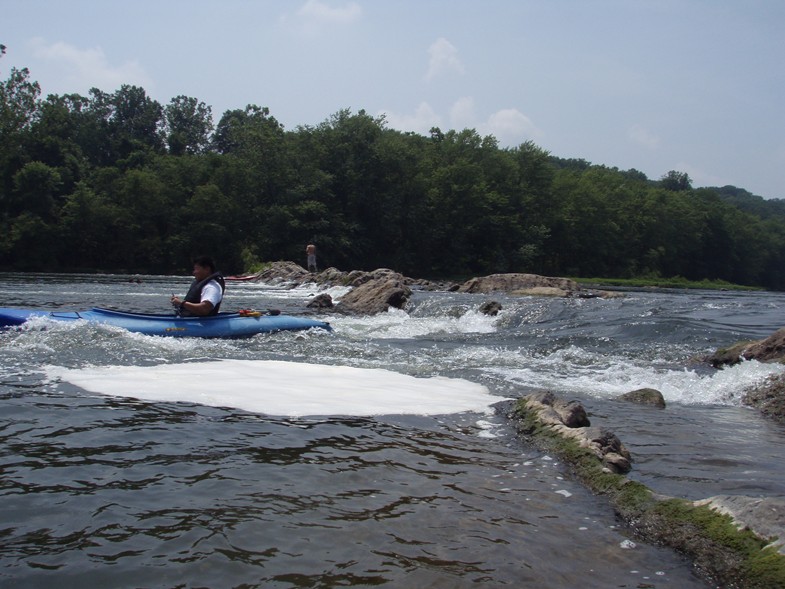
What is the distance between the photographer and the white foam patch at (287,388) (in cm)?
588

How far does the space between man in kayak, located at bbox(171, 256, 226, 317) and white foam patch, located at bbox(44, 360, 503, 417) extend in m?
2.38

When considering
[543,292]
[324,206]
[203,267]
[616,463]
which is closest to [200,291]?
→ [203,267]

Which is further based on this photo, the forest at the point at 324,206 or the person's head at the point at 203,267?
the forest at the point at 324,206

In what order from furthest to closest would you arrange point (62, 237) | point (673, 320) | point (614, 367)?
point (62, 237)
point (673, 320)
point (614, 367)

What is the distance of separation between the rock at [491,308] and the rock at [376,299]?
2369 millimetres

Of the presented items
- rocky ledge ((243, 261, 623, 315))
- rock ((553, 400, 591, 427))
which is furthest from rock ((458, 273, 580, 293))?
rock ((553, 400, 591, 427))

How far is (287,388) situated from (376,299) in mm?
9851

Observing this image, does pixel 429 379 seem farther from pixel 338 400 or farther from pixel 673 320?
pixel 673 320

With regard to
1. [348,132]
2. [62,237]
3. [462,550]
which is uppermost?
[348,132]

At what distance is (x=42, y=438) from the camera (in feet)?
14.9

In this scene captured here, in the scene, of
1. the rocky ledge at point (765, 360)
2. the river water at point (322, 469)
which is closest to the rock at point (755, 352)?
the rocky ledge at point (765, 360)

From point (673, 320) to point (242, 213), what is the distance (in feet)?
124

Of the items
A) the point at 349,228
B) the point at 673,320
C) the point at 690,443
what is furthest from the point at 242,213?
the point at 690,443

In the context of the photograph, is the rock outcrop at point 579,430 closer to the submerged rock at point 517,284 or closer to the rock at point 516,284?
the submerged rock at point 517,284
